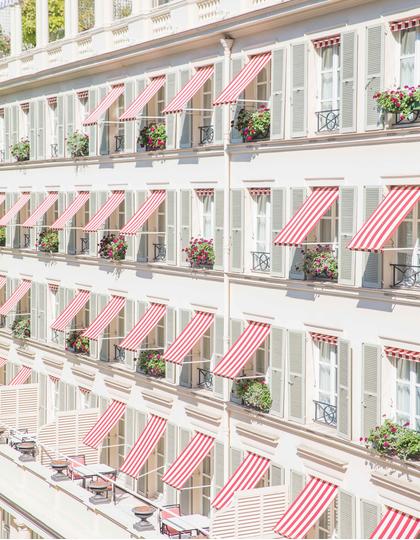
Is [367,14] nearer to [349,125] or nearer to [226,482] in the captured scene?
[349,125]

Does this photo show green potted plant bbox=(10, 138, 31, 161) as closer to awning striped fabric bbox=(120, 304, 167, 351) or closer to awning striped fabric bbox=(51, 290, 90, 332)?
awning striped fabric bbox=(51, 290, 90, 332)

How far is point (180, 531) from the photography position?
27.4 metres

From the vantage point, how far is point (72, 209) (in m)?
37.2

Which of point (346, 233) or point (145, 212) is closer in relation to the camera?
point (346, 233)

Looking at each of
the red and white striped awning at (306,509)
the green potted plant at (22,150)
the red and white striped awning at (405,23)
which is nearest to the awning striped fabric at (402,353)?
the red and white striped awning at (306,509)

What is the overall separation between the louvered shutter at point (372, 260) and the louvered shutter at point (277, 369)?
3299 mm

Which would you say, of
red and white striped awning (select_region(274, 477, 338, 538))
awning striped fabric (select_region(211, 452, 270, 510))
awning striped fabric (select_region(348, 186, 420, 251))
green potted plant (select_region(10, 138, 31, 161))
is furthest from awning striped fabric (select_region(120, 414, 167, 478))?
green potted plant (select_region(10, 138, 31, 161))

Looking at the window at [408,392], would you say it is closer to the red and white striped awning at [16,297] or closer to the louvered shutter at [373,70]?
the louvered shutter at [373,70]

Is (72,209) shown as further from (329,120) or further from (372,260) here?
(372,260)

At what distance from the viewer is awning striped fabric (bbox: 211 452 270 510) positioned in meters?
27.8

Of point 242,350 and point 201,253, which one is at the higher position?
point 201,253

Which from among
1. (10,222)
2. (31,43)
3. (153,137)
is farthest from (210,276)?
(31,43)

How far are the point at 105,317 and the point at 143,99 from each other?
20.9ft

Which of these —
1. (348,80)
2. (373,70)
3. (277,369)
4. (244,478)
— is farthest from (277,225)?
(244,478)
